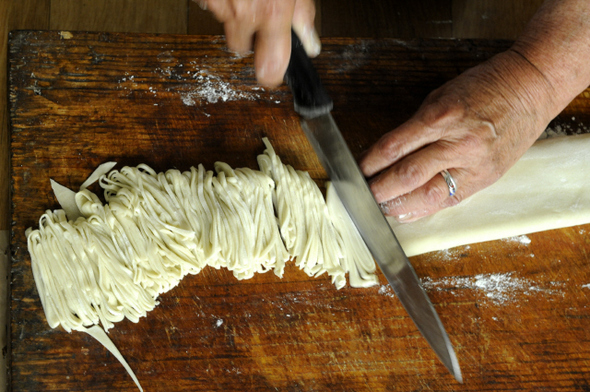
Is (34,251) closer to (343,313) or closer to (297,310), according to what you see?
(297,310)

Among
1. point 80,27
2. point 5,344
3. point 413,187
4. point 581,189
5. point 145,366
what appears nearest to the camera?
point 413,187

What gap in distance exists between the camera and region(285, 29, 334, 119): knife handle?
1.21 meters

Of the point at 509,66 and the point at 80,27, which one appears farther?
the point at 80,27

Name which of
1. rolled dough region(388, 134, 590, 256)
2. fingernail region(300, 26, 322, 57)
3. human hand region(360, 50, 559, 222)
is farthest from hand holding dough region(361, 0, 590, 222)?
fingernail region(300, 26, 322, 57)

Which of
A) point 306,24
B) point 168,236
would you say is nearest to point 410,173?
point 306,24

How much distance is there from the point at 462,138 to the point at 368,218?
365mm

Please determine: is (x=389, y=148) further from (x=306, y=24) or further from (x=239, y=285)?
(x=239, y=285)

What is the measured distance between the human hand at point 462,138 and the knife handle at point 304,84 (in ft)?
0.71

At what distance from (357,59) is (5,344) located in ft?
5.48

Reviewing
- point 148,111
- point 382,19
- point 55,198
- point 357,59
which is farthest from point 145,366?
point 382,19

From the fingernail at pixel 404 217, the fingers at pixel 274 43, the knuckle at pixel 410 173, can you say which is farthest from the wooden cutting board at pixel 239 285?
the fingers at pixel 274 43

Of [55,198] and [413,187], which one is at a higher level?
[413,187]

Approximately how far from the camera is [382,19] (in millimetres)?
2217

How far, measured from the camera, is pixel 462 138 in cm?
133
